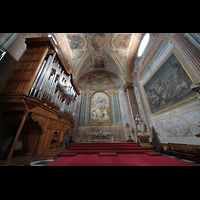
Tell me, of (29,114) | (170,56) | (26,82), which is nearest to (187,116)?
(170,56)

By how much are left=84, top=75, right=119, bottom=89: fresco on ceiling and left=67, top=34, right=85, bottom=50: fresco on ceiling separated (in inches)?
147

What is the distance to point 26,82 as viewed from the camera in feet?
9.48

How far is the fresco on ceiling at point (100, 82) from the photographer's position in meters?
10.5

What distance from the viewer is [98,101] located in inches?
375

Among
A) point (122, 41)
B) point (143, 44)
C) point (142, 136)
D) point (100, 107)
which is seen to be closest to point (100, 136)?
point (100, 107)

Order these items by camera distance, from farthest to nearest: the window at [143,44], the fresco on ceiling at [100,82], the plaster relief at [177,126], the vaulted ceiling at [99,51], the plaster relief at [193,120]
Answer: the fresco on ceiling at [100,82] → the vaulted ceiling at [99,51] → the window at [143,44] → the plaster relief at [177,126] → the plaster relief at [193,120]

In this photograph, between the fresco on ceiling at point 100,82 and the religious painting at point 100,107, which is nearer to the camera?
the religious painting at point 100,107

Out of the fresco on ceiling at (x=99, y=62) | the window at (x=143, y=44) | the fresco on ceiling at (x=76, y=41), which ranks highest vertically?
the fresco on ceiling at (x=76, y=41)

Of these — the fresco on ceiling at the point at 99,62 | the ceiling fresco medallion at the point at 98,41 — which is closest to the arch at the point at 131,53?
the ceiling fresco medallion at the point at 98,41

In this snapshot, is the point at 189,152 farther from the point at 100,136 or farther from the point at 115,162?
the point at 100,136

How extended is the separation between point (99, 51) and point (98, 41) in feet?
3.32

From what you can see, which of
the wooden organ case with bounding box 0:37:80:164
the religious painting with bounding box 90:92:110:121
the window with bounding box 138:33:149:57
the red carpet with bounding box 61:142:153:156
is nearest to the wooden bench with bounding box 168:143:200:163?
the red carpet with bounding box 61:142:153:156

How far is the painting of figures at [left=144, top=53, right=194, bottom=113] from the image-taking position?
390 centimetres

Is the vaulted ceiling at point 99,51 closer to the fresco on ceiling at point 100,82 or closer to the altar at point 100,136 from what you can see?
the fresco on ceiling at point 100,82
